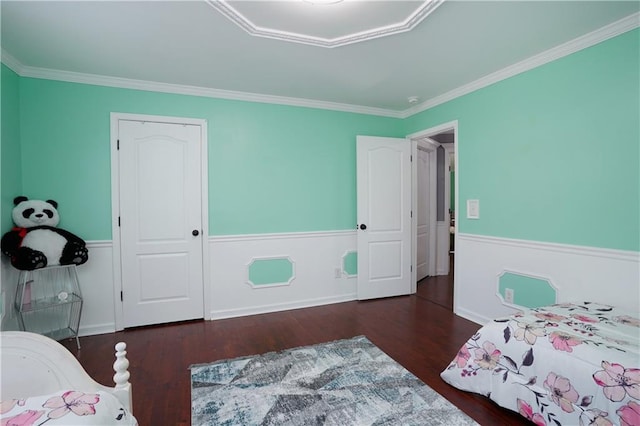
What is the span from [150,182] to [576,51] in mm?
3842

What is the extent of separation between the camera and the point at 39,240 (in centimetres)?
263

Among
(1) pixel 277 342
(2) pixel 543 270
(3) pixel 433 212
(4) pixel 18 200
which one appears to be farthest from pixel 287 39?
(3) pixel 433 212

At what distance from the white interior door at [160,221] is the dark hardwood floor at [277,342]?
0.80 feet

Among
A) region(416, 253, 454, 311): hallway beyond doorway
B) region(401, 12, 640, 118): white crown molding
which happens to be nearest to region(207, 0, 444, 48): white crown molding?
region(401, 12, 640, 118): white crown molding

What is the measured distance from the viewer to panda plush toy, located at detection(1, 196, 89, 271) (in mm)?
2497

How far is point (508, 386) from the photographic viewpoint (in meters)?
1.87

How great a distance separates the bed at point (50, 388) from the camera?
105 centimetres

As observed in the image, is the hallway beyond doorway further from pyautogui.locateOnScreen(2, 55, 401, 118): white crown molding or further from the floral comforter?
pyautogui.locateOnScreen(2, 55, 401, 118): white crown molding

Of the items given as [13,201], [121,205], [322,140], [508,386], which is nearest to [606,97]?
[508,386]

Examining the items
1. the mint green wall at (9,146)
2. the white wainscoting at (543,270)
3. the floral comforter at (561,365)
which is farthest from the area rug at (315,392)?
the mint green wall at (9,146)

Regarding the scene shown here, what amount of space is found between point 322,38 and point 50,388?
8.33ft

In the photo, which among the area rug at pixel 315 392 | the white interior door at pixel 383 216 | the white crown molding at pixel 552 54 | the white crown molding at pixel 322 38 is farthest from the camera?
the white interior door at pixel 383 216

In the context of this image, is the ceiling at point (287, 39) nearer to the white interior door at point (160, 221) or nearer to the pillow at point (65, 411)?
the white interior door at point (160, 221)

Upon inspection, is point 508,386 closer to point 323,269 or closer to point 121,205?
point 323,269
